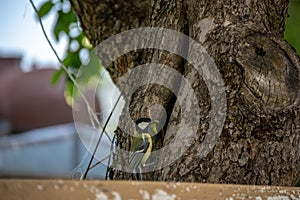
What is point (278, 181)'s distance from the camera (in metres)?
0.65

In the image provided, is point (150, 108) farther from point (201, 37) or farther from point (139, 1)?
point (139, 1)

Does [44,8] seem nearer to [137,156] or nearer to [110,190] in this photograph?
[137,156]

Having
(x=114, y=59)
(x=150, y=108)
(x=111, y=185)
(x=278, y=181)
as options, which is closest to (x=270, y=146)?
(x=278, y=181)

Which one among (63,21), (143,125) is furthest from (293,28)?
(143,125)

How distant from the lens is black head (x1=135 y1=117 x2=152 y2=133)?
69 cm

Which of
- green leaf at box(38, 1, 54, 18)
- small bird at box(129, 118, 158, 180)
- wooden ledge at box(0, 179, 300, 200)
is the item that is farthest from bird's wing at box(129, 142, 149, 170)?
green leaf at box(38, 1, 54, 18)

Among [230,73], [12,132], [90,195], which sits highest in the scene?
[230,73]

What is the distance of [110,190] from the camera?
440 mm

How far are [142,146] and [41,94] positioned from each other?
5.58 metres

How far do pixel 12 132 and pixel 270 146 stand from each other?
5697mm

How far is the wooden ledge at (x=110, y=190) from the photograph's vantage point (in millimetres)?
419

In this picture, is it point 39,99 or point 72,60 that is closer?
point 72,60

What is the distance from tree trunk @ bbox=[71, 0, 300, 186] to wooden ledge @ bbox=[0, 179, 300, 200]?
129 millimetres

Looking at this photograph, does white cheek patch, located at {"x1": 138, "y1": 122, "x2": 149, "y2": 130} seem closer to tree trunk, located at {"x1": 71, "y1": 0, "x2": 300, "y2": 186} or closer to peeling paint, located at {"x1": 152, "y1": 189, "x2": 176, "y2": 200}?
tree trunk, located at {"x1": 71, "y1": 0, "x2": 300, "y2": 186}
